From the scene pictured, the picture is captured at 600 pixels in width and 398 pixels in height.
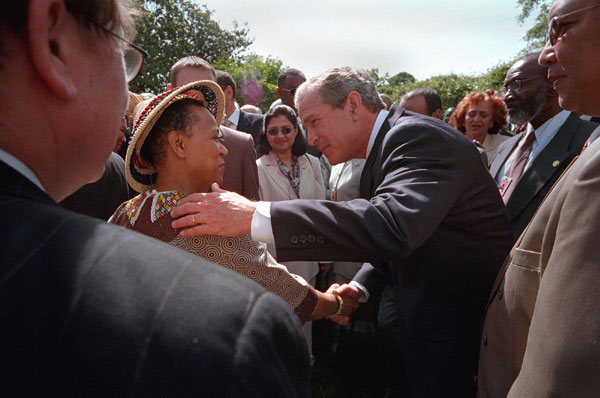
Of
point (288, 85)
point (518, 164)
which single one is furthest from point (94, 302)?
point (288, 85)

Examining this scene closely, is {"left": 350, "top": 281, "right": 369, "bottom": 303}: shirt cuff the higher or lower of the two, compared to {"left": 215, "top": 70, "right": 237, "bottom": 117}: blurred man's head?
lower

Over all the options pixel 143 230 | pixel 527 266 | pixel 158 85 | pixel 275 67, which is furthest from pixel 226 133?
pixel 275 67

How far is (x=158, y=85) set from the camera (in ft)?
78.4

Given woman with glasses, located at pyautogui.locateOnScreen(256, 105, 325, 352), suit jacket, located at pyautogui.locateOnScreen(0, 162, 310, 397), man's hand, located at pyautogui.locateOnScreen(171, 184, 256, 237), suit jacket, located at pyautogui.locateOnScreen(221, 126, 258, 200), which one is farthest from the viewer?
woman with glasses, located at pyautogui.locateOnScreen(256, 105, 325, 352)

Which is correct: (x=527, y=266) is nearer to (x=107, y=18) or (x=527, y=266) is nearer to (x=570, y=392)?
(x=570, y=392)

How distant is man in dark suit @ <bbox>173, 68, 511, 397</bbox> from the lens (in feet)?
6.14

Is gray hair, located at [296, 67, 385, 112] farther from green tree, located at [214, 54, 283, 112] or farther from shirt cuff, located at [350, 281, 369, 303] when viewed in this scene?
green tree, located at [214, 54, 283, 112]

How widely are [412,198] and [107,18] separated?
1.50m

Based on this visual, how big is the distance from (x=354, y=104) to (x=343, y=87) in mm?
150

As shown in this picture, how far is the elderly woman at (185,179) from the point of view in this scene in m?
1.81

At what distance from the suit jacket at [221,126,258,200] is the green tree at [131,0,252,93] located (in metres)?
21.0

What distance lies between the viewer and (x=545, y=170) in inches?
120

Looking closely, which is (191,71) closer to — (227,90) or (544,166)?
(227,90)

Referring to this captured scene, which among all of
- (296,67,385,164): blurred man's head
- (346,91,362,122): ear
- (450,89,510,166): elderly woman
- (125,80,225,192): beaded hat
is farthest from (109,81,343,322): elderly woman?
(450,89,510,166): elderly woman
